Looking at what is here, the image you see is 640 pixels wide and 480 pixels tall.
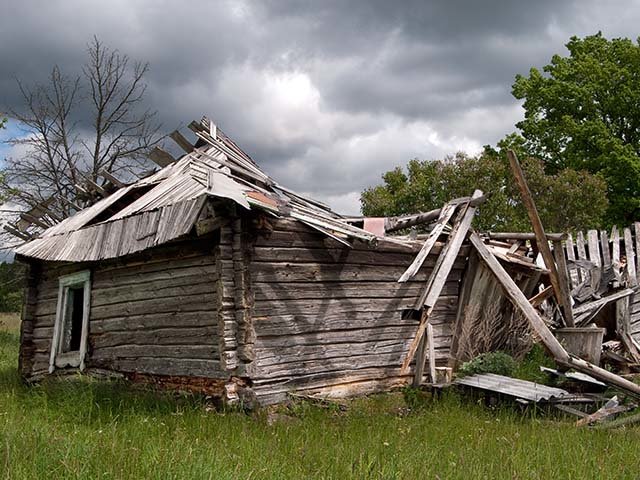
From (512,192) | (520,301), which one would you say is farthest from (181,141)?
(512,192)

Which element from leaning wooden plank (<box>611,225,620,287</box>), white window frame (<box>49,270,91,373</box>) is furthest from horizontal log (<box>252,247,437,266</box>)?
leaning wooden plank (<box>611,225,620,287</box>)

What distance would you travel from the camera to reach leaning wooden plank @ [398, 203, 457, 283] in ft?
28.1

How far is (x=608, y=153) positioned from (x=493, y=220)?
6.82 meters

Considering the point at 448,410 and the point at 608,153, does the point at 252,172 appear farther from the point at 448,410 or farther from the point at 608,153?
the point at 608,153

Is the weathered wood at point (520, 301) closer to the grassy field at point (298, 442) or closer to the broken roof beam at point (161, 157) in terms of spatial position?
the grassy field at point (298, 442)

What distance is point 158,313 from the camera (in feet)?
29.2

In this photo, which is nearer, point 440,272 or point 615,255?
point 440,272

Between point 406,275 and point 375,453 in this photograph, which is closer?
point 375,453

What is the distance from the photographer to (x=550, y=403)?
790cm

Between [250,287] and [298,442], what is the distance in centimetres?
236

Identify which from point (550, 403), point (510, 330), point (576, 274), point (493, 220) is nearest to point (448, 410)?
point (550, 403)

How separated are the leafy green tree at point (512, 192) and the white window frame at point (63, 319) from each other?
15.8 m

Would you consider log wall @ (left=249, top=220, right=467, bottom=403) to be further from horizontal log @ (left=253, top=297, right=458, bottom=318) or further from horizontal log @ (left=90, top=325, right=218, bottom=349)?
horizontal log @ (left=90, top=325, right=218, bottom=349)

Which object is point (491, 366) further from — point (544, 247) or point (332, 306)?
point (332, 306)
